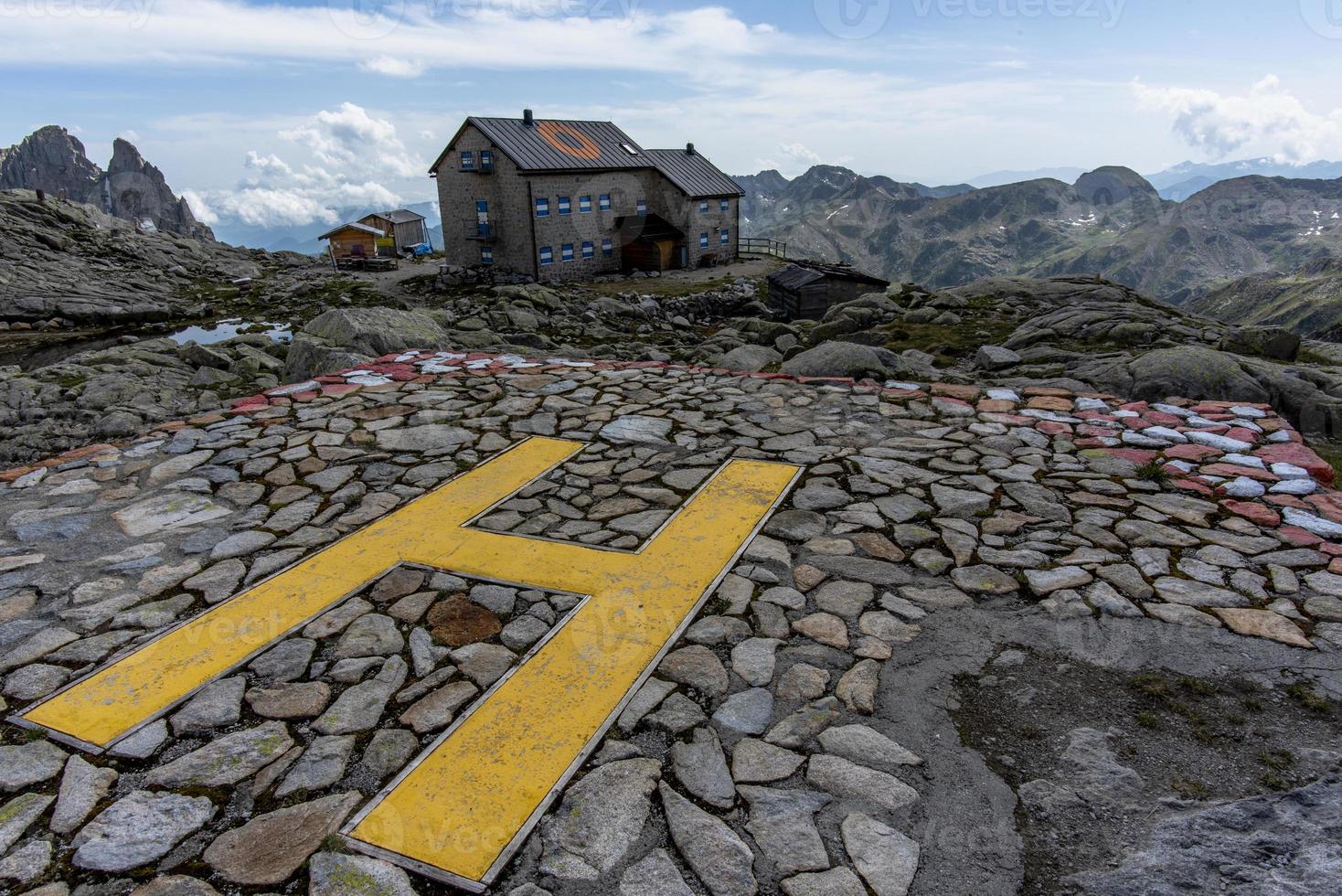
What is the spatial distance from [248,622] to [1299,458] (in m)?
8.42

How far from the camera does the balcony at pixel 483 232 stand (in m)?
38.3

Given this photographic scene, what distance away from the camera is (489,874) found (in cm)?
282

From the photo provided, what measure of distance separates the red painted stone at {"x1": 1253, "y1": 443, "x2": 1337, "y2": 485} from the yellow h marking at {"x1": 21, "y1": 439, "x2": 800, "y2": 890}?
4.26 m

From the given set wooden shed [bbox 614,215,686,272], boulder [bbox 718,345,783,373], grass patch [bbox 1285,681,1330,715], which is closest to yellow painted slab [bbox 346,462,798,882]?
grass patch [bbox 1285,681,1330,715]

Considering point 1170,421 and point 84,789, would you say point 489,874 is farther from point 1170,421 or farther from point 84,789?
point 1170,421

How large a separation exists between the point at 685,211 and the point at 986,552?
39.6 meters

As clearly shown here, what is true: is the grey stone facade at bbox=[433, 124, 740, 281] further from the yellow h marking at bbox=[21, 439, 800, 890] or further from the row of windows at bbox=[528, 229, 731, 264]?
the yellow h marking at bbox=[21, 439, 800, 890]

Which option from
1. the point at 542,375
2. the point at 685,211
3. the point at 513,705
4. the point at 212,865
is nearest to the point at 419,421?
the point at 542,375

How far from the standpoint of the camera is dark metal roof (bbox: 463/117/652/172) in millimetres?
36656

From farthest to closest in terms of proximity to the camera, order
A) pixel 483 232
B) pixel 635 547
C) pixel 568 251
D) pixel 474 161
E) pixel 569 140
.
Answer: pixel 569 140 → pixel 568 251 → pixel 483 232 → pixel 474 161 → pixel 635 547

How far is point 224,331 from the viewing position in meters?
27.3

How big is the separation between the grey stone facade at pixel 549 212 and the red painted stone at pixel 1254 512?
34848 mm

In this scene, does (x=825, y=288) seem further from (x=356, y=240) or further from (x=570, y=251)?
(x=356, y=240)

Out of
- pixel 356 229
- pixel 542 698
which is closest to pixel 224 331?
pixel 542 698
